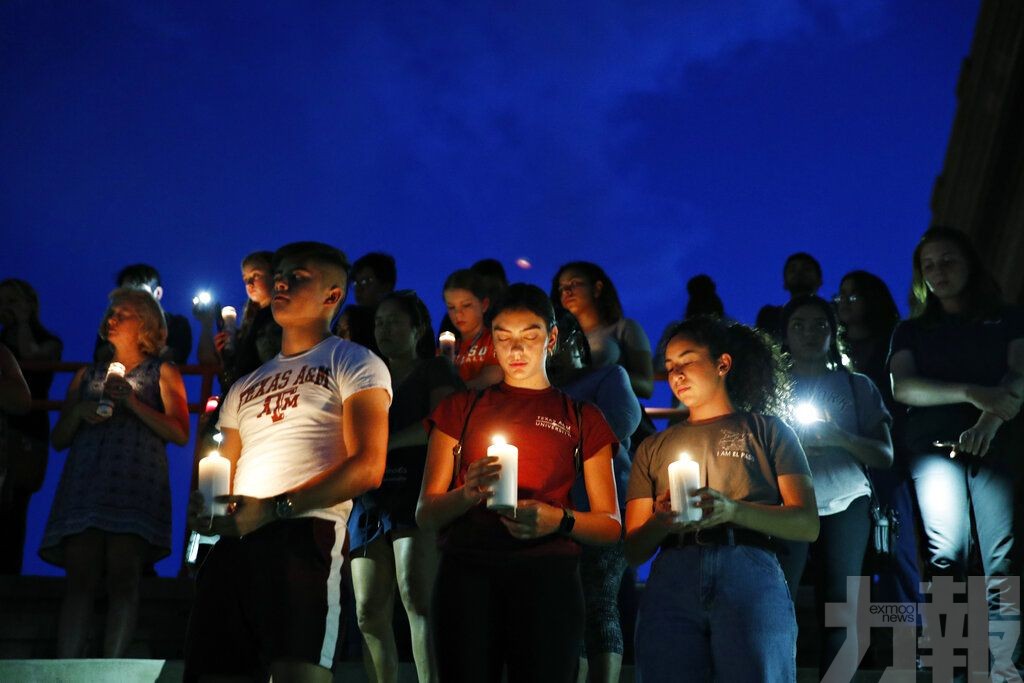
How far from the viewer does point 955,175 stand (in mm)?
11227

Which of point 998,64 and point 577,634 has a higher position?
point 998,64

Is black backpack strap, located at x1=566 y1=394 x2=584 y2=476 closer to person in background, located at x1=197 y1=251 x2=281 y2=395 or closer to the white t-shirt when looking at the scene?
the white t-shirt

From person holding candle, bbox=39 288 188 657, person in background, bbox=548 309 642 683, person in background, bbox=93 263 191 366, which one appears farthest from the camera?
person in background, bbox=93 263 191 366

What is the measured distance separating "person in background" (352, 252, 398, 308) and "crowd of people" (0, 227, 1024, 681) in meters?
0.64

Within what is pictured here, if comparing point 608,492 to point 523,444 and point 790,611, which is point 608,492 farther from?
point 790,611

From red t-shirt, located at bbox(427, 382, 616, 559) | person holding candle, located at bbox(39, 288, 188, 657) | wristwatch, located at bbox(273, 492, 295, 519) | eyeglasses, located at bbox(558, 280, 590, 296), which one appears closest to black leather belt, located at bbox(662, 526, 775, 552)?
red t-shirt, located at bbox(427, 382, 616, 559)

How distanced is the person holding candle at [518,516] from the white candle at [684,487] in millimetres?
312

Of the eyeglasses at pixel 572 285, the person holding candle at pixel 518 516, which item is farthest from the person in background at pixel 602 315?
the person holding candle at pixel 518 516

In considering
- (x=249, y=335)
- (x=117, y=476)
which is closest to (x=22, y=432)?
(x=117, y=476)

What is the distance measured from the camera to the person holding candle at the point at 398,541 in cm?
426

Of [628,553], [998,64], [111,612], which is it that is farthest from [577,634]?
[998,64]

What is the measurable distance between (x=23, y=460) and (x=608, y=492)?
3793 millimetres

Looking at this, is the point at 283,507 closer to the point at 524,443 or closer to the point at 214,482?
the point at 214,482

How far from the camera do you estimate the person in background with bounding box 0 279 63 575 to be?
5.80 meters
